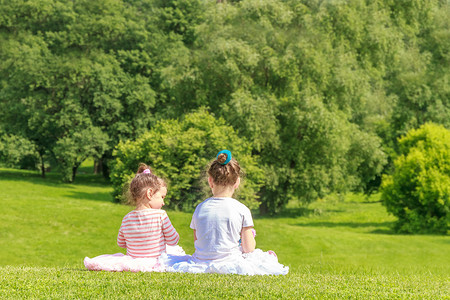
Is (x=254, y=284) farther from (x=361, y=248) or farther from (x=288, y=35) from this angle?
(x=288, y=35)

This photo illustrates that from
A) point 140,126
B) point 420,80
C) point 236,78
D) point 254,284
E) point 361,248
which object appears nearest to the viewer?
point 254,284

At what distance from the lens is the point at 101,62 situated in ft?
133

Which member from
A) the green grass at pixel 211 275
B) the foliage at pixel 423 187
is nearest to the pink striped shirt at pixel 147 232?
the green grass at pixel 211 275

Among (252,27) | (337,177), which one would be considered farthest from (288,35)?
(337,177)

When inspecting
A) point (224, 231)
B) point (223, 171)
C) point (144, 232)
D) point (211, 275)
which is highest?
point (223, 171)

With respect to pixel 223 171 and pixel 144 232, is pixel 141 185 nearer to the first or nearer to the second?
pixel 144 232

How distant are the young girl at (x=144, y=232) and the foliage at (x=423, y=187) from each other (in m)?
20.0

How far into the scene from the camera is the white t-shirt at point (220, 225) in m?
6.56

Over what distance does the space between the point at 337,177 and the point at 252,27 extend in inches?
347

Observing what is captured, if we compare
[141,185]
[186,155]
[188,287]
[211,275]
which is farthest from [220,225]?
[186,155]

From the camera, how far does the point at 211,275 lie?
6.47 meters

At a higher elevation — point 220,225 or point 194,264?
point 220,225

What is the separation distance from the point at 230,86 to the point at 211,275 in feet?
71.5

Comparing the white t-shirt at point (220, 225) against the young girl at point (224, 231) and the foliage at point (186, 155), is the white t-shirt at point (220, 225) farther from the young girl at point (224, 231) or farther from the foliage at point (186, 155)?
the foliage at point (186, 155)
